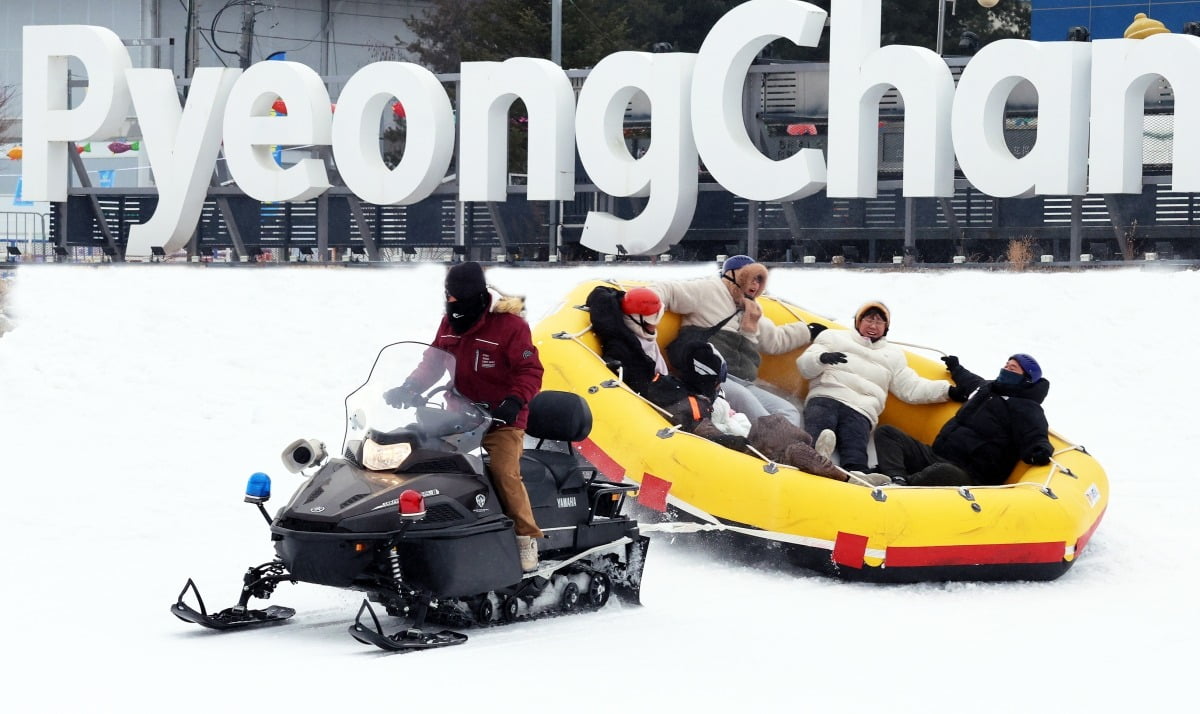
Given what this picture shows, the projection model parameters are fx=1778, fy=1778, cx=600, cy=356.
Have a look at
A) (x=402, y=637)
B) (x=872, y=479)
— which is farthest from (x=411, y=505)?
(x=872, y=479)

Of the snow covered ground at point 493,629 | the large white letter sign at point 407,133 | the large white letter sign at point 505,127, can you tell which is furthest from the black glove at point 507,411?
the large white letter sign at point 407,133

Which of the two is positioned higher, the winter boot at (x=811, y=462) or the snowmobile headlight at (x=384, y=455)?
the snowmobile headlight at (x=384, y=455)

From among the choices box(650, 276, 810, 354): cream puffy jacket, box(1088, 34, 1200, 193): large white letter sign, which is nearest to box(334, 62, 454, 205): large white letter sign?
box(1088, 34, 1200, 193): large white letter sign

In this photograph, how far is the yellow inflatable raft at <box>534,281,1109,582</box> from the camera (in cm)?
927

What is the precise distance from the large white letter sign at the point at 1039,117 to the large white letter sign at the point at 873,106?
1.27ft

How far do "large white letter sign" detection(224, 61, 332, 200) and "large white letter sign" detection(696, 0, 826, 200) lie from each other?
575 centimetres

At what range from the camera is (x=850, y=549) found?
923cm

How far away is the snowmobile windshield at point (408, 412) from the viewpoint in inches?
294

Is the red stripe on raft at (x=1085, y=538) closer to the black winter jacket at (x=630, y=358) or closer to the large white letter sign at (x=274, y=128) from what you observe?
the black winter jacket at (x=630, y=358)

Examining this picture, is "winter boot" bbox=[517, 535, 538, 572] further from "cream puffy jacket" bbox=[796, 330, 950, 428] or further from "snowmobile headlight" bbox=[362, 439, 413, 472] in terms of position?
"cream puffy jacket" bbox=[796, 330, 950, 428]

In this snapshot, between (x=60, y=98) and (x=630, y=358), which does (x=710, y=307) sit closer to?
(x=630, y=358)

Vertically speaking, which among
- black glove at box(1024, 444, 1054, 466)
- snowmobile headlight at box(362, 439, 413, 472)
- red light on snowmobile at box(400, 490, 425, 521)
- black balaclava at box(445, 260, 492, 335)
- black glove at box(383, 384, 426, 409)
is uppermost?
black balaclava at box(445, 260, 492, 335)

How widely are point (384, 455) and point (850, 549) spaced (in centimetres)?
289

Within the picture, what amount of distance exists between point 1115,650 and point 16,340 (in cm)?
1046
